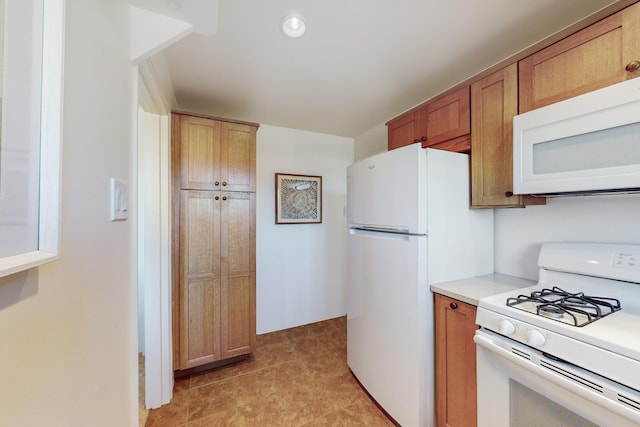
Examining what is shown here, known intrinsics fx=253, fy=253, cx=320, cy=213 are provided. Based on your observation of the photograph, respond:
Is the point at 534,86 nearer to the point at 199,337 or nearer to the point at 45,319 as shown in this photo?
the point at 45,319

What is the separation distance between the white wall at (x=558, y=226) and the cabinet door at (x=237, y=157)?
6.24 feet

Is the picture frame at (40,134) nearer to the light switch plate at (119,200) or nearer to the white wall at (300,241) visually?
the light switch plate at (119,200)

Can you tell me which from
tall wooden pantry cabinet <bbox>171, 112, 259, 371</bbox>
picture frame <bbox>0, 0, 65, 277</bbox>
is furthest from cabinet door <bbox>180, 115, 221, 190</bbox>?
picture frame <bbox>0, 0, 65, 277</bbox>

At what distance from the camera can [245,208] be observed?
7.11ft

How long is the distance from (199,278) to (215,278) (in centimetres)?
12

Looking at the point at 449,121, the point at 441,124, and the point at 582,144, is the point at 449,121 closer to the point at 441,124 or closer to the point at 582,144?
the point at 441,124

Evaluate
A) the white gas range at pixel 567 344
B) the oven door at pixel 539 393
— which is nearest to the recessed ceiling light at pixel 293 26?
the white gas range at pixel 567 344

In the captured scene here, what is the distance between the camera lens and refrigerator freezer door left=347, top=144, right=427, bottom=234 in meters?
1.44

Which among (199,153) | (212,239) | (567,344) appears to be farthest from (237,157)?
(567,344)

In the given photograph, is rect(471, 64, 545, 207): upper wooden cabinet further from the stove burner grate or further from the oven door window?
the oven door window

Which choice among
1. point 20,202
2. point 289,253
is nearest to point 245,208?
point 289,253

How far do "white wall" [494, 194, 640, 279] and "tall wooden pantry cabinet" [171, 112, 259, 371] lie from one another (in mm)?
1894

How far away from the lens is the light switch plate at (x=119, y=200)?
0.81m

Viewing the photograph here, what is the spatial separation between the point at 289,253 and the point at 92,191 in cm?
231
